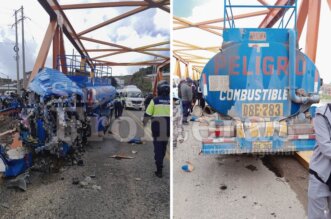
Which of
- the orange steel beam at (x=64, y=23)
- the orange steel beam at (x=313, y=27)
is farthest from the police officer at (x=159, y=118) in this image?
the orange steel beam at (x=64, y=23)

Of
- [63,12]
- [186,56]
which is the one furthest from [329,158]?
[186,56]

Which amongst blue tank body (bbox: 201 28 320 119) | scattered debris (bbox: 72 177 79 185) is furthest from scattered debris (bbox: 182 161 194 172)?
scattered debris (bbox: 72 177 79 185)

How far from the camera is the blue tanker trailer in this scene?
3.99m

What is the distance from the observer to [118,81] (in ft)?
40.7

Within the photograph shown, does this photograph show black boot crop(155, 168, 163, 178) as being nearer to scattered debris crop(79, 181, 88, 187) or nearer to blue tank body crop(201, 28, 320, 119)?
scattered debris crop(79, 181, 88, 187)

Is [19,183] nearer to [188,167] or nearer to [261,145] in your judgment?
[188,167]

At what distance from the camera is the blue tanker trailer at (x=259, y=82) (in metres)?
3.99

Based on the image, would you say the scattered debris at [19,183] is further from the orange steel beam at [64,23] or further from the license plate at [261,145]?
the orange steel beam at [64,23]

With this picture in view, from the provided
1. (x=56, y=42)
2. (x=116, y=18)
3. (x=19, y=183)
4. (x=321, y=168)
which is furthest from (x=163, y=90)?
(x=116, y=18)

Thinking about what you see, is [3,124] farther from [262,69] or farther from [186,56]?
[186,56]

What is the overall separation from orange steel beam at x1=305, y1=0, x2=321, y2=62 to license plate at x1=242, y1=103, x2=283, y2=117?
6.35ft

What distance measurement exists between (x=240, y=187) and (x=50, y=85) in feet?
11.5

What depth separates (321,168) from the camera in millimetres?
2131

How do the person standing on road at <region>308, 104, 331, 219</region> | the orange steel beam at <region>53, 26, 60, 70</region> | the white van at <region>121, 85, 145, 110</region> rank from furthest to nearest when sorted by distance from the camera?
the white van at <region>121, 85, 145, 110</region>, the orange steel beam at <region>53, 26, 60, 70</region>, the person standing on road at <region>308, 104, 331, 219</region>
